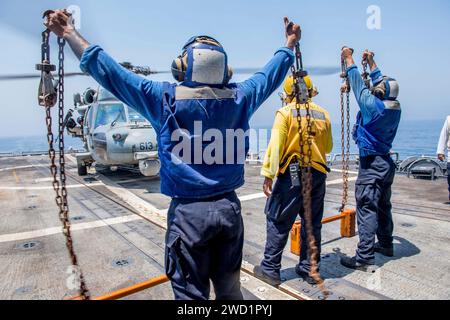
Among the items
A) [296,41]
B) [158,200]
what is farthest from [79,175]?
[296,41]

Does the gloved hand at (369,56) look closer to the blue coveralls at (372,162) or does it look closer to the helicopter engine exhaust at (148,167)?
the blue coveralls at (372,162)

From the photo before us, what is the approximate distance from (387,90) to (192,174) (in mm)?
2875

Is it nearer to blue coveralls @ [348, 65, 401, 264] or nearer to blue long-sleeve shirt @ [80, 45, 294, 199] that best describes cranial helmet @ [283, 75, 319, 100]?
blue coveralls @ [348, 65, 401, 264]

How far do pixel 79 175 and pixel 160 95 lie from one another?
445 inches

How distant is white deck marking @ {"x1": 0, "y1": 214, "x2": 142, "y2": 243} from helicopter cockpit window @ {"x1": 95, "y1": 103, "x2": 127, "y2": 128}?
4870mm

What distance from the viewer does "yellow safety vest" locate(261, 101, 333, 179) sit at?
3125 mm

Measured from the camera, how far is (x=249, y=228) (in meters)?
5.12

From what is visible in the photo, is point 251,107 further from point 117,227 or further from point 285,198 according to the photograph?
point 117,227

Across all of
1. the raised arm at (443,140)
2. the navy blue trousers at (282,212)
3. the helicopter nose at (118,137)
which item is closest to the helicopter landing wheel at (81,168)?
the helicopter nose at (118,137)

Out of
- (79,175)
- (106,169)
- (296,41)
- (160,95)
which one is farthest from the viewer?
(106,169)

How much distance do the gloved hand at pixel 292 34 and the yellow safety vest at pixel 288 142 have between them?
88cm

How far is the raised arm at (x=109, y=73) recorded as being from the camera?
1699mm

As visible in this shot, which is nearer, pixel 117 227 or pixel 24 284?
pixel 24 284

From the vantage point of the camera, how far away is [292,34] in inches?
94.0
